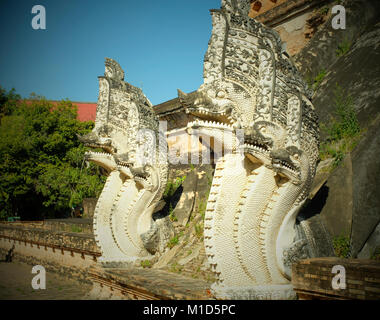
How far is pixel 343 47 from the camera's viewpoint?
8070mm

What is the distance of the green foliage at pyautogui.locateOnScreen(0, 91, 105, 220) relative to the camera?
13.9 metres

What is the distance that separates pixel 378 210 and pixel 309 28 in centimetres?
804

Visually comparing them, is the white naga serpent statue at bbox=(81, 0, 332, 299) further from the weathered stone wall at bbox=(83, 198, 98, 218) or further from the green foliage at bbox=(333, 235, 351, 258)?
the weathered stone wall at bbox=(83, 198, 98, 218)

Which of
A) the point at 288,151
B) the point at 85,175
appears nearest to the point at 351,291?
the point at 288,151

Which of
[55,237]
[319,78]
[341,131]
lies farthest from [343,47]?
[55,237]

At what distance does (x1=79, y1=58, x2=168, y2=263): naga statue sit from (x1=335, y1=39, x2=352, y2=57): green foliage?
199 inches

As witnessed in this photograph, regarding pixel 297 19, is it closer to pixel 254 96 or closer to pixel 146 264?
pixel 254 96

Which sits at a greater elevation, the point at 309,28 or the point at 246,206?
the point at 309,28

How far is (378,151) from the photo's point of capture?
4.48 meters

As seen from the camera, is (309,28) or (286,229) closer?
(286,229)

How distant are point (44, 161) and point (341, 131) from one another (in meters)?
13.3

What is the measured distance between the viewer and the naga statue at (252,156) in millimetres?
3498

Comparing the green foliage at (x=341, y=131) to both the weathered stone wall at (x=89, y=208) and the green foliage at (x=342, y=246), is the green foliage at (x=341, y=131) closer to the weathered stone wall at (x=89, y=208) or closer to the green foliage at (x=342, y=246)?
the green foliage at (x=342, y=246)
